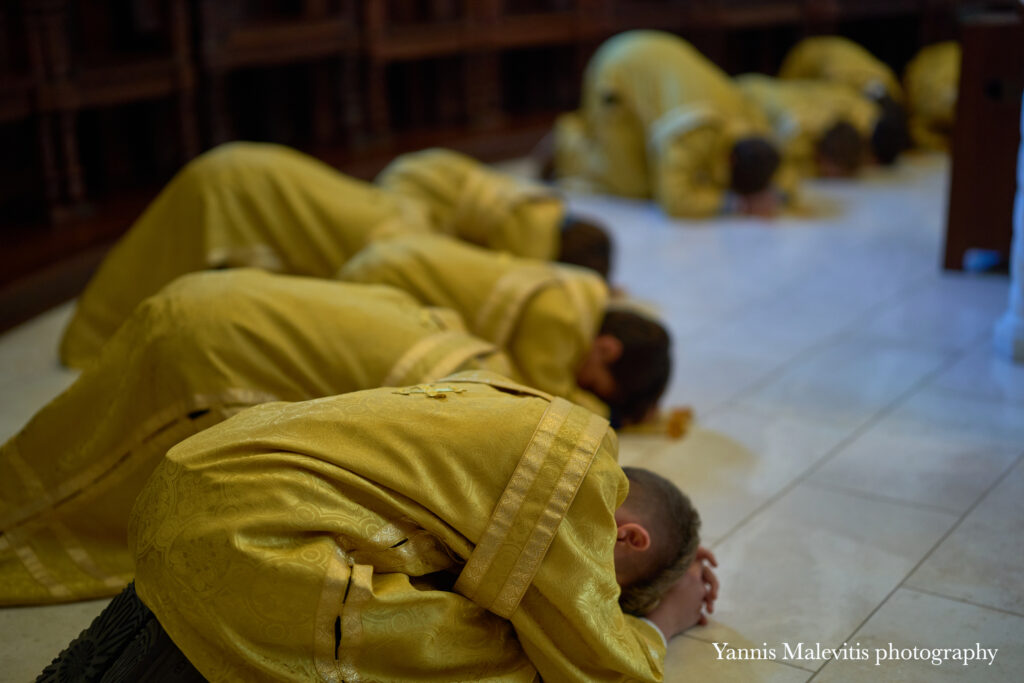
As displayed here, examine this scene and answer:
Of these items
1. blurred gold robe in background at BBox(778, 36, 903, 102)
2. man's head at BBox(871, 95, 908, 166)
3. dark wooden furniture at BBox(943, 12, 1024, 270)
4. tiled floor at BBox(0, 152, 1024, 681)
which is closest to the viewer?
tiled floor at BBox(0, 152, 1024, 681)

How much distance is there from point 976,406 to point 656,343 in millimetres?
806

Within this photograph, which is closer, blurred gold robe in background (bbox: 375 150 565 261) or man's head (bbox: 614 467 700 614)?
man's head (bbox: 614 467 700 614)

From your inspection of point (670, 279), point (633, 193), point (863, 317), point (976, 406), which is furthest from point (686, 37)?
point (976, 406)

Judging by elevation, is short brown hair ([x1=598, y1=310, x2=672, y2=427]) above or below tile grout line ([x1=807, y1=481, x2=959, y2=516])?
above

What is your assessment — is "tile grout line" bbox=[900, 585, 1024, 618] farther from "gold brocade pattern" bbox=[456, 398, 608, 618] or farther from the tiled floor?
"gold brocade pattern" bbox=[456, 398, 608, 618]

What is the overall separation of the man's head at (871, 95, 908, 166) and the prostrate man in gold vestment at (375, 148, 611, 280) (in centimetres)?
269

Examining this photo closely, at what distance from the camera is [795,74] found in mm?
6438

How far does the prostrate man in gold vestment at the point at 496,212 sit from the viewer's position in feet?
10.5


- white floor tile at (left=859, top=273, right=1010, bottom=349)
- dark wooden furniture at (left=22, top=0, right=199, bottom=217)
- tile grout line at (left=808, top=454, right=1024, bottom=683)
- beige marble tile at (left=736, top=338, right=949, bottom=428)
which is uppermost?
dark wooden furniture at (left=22, top=0, right=199, bottom=217)

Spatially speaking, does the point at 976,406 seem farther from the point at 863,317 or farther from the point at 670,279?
the point at 670,279

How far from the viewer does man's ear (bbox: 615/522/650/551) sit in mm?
1559

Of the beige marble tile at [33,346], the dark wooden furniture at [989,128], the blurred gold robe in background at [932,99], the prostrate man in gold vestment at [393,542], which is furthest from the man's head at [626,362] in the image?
the blurred gold robe in background at [932,99]

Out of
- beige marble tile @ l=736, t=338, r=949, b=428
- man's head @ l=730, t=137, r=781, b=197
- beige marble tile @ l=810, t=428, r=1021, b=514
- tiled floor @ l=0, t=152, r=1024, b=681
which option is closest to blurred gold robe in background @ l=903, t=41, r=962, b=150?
man's head @ l=730, t=137, r=781, b=197

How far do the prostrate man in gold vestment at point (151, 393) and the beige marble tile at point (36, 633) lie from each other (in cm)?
2
